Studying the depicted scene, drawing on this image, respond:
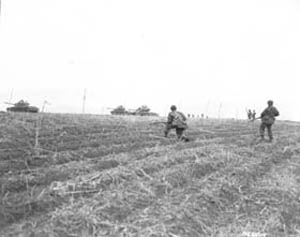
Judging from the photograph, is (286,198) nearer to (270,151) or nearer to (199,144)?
(270,151)

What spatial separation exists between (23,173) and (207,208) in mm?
3403

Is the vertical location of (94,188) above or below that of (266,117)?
below

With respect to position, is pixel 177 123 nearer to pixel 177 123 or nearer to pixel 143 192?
pixel 177 123

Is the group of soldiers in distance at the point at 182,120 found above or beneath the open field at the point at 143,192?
above

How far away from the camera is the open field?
387cm

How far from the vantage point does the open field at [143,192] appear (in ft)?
12.7

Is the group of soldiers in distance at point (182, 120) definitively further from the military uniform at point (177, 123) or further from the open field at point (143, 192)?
the open field at point (143, 192)

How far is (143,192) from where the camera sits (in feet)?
16.2

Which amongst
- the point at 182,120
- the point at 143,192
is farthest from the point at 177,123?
the point at 143,192

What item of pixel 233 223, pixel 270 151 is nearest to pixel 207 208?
pixel 233 223

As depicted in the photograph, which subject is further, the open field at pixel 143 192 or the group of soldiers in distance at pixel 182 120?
the group of soldiers in distance at pixel 182 120

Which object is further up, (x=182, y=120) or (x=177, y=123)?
(x=182, y=120)

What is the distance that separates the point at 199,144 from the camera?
401 inches

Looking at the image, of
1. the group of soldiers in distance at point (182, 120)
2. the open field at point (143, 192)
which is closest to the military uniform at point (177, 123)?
the group of soldiers in distance at point (182, 120)
